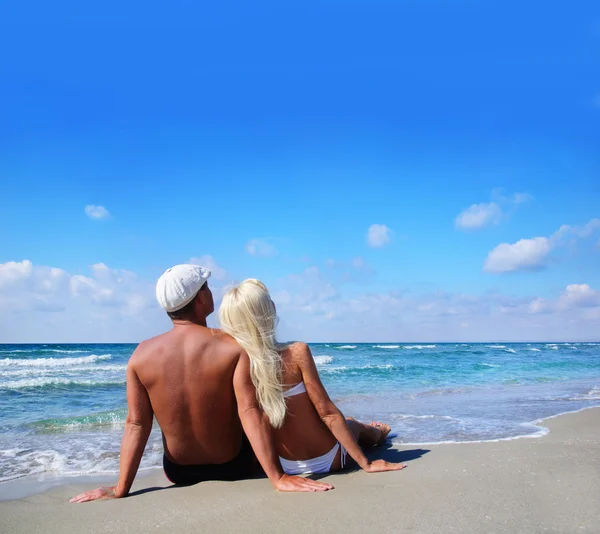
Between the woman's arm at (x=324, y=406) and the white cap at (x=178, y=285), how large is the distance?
768 millimetres

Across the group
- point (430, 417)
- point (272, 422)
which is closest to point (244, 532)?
point (272, 422)

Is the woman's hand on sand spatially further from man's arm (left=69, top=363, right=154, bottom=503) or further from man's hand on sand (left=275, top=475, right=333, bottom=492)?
man's arm (left=69, top=363, right=154, bottom=503)

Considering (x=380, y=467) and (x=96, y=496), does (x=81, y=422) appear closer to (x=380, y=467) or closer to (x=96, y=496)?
(x=96, y=496)

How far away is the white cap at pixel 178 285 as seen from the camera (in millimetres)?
3229

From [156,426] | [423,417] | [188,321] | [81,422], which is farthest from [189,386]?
[81,422]

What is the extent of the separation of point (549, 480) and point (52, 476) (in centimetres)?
393

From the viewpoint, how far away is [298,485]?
317 centimetres

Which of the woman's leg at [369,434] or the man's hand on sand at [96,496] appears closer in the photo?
the man's hand on sand at [96,496]

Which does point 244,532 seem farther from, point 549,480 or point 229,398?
point 549,480

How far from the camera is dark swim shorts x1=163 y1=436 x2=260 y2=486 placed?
3.57 m

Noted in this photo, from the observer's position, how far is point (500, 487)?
320 cm

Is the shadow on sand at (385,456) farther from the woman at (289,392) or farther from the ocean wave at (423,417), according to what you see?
the ocean wave at (423,417)

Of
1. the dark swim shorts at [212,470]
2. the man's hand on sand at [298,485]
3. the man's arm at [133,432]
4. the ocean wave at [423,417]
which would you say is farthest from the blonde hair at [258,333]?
the ocean wave at [423,417]

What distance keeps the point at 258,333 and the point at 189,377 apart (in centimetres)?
50
